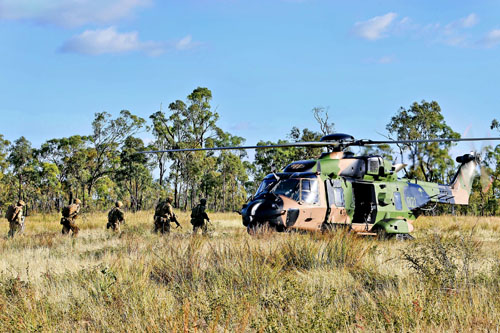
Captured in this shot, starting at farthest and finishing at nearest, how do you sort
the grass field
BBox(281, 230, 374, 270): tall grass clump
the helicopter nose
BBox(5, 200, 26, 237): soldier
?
BBox(5, 200, 26, 237): soldier < the helicopter nose < BBox(281, 230, 374, 270): tall grass clump < the grass field

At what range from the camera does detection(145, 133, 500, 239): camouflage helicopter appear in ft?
36.4

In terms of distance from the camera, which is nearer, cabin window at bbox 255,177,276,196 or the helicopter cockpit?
the helicopter cockpit

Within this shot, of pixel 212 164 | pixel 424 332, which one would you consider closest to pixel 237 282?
pixel 424 332

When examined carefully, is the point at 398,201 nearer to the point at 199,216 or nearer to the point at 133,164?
the point at 199,216

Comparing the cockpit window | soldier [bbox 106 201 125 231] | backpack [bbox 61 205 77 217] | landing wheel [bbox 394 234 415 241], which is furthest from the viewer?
soldier [bbox 106 201 125 231]

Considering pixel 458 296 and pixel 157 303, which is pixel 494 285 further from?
pixel 157 303

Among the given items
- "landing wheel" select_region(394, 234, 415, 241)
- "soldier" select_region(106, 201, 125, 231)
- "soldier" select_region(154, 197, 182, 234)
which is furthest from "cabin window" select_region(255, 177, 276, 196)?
"soldier" select_region(106, 201, 125, 231)

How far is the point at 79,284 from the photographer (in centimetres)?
652

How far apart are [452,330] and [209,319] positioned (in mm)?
2254

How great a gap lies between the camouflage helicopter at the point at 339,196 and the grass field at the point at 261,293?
235 centimetres

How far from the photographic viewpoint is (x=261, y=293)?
18.8ft

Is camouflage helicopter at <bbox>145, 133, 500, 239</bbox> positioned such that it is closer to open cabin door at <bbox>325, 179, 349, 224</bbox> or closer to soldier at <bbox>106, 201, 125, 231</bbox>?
open cabin door at <bbox>325, 179, 349, 224</bbox>

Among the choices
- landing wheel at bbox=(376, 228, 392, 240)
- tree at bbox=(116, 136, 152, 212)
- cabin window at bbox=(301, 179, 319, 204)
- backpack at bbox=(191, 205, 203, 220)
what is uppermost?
tree at bbox=(116, 136, 152, 212)

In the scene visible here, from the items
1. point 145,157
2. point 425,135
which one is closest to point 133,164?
point 145,157
